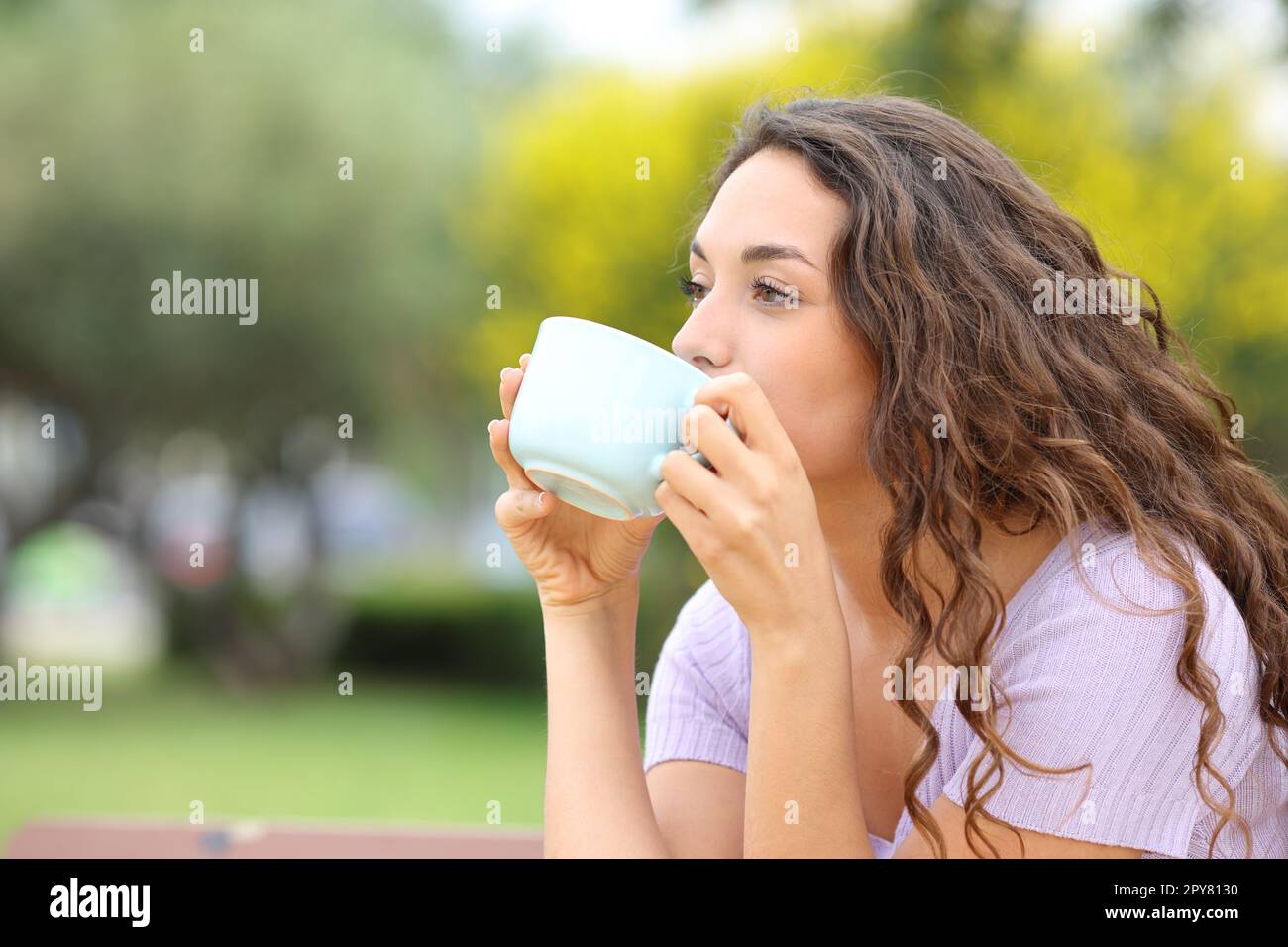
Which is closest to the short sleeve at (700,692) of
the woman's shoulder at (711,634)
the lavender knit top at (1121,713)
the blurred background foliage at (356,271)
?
the woman's shoulder at (711,634)

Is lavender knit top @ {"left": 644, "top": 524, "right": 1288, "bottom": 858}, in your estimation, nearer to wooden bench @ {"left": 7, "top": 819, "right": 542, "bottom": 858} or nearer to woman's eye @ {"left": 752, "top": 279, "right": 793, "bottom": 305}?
woman's eye @ {"left": 752, "top": 279, "right": 793, "bottom": 305}

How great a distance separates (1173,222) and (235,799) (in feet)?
25.1

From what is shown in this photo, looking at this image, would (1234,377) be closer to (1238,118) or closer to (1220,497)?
(1238,118)

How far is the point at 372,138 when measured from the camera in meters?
11.1

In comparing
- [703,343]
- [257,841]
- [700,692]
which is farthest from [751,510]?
[257,841]

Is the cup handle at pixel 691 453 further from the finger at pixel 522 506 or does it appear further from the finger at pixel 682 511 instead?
the finger at pixel 522 506

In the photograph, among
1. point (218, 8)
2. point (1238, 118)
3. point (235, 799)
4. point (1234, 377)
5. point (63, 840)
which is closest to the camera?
point (63, 840)

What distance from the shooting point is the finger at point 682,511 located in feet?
4.80

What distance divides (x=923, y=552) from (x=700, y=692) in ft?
1.57

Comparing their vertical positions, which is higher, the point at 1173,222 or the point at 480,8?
the point at 480,8

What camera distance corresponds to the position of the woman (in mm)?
1482

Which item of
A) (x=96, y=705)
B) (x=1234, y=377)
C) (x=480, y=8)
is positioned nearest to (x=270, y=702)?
(x=96, y=705)

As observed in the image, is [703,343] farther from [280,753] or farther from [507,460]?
[280,753]

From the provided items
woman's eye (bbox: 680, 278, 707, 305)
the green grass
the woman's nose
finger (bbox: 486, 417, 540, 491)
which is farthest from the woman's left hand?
the green grass
